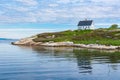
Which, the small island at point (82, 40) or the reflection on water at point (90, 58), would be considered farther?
the small island at point (82, 40)

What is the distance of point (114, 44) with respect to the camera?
118562mm

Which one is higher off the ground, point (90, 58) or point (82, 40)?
point (82, 40)

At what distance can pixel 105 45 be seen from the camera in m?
121

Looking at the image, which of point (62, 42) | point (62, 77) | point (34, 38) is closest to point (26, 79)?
point (62, 77)

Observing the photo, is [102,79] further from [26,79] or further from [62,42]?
[62,42]

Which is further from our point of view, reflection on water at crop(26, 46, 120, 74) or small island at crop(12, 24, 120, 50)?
small island at crop(12, 24, 120, 50)

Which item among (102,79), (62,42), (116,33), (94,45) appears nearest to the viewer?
(102,79)

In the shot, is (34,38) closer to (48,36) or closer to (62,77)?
(48,36)

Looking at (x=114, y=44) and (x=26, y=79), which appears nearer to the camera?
(x=26, y=79)

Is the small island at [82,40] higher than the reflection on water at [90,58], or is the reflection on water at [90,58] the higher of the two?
the small island at [82,40]

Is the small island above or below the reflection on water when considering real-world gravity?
above

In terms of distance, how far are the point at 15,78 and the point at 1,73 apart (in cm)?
544

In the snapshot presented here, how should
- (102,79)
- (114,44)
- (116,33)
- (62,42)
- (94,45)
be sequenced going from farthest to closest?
(116,33) < (62,42) < (94,45) < (114,44) < (102,79)

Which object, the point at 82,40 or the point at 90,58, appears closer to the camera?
the point at 90,58
